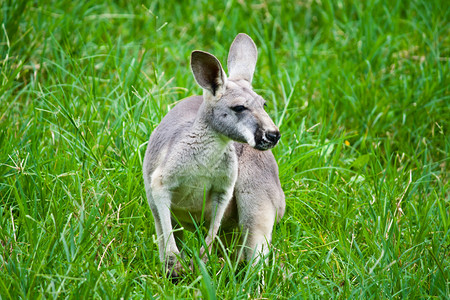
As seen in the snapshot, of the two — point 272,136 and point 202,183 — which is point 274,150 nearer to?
point 202,183

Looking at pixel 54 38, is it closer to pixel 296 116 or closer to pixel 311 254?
pixel 296 116

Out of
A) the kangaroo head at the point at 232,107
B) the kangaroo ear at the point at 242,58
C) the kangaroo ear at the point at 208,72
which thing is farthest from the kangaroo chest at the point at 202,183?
the kangaroo ear at the point at 242,58

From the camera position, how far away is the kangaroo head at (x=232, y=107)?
145 inches

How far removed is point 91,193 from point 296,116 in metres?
2.31

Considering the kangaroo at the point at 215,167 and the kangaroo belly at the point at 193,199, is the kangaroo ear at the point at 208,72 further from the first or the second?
the kangaroo belly at the point at 193,199

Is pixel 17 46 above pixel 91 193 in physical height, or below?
above

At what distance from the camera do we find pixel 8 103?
5199 millimetres

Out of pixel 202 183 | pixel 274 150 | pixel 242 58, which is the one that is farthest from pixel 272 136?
pixel 274 150

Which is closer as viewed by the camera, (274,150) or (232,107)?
(232,107)

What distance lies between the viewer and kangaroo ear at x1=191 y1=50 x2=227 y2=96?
12.8ft

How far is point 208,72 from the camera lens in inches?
156

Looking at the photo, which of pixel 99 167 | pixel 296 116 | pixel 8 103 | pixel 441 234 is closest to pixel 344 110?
pixel 296 116

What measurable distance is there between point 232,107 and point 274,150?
55.4 inches

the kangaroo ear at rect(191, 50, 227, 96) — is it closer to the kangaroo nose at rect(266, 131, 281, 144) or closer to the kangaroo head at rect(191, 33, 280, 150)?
the kangaroo head at rect(191, 33, 280, 150)
